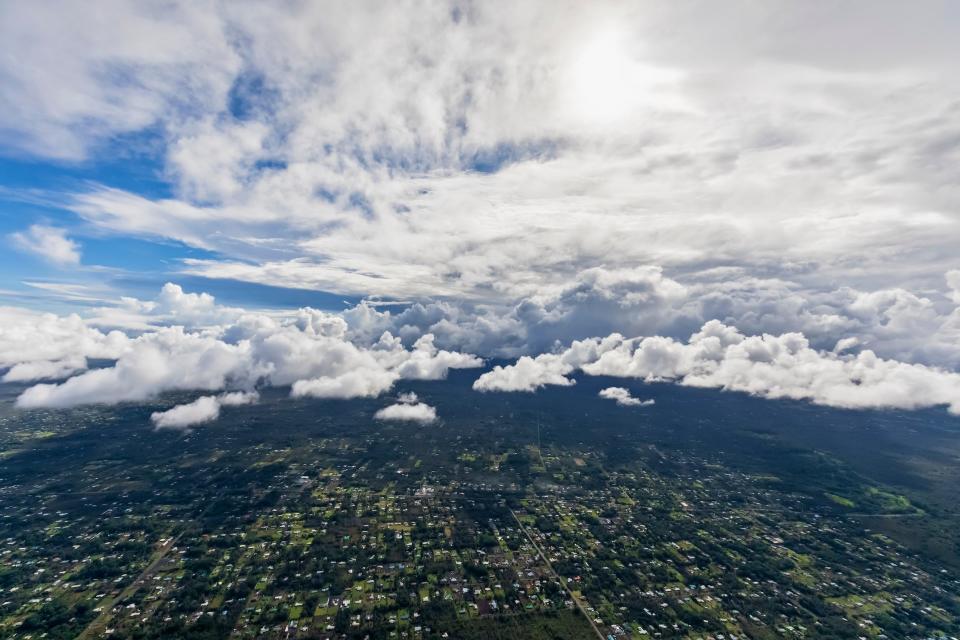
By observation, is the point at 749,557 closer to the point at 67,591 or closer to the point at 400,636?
the point at 400,636

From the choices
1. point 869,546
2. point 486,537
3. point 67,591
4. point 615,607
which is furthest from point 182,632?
point 869,546

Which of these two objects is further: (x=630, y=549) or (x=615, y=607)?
(x=630, y=549)

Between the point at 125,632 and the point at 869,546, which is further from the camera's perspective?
the point at 869,546

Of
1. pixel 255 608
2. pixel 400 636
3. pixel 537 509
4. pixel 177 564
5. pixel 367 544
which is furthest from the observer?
pixel 537 509

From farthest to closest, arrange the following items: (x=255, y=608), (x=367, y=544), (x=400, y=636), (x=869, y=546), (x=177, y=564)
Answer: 1. (x=869, y=546)
2. (x=367, y=544)
3. (x=177, y=564)
4. (x=255, y=608)
5. (x=400, y=636)

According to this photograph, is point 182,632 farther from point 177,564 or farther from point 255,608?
point 177,564

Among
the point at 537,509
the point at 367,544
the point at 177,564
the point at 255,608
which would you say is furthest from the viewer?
the point at 537,509

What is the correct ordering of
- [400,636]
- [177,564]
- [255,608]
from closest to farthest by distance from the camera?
[400,636] < [255,608] < [177,564]

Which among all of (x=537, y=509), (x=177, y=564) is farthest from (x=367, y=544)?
(x=537, y=509)
